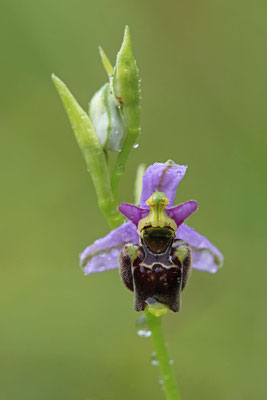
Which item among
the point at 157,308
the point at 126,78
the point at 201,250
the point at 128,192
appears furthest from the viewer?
the point at 128,192

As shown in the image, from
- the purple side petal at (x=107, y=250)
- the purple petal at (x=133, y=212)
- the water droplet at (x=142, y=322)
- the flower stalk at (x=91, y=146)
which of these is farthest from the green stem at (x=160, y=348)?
the flower stalk at (x=91, y=146)

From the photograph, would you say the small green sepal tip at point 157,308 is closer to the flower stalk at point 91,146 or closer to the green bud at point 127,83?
the flower stalk at point 91,146

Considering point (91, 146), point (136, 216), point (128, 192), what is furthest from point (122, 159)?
point (128, 192)

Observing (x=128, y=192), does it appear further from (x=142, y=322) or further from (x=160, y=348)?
(x=160, y=348)

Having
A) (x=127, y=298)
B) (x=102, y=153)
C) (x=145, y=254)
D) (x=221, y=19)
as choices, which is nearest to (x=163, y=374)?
(x=145, y=254)

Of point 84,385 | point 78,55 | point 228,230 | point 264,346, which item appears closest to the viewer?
point 84,385

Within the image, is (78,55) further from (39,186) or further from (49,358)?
(49,358)
